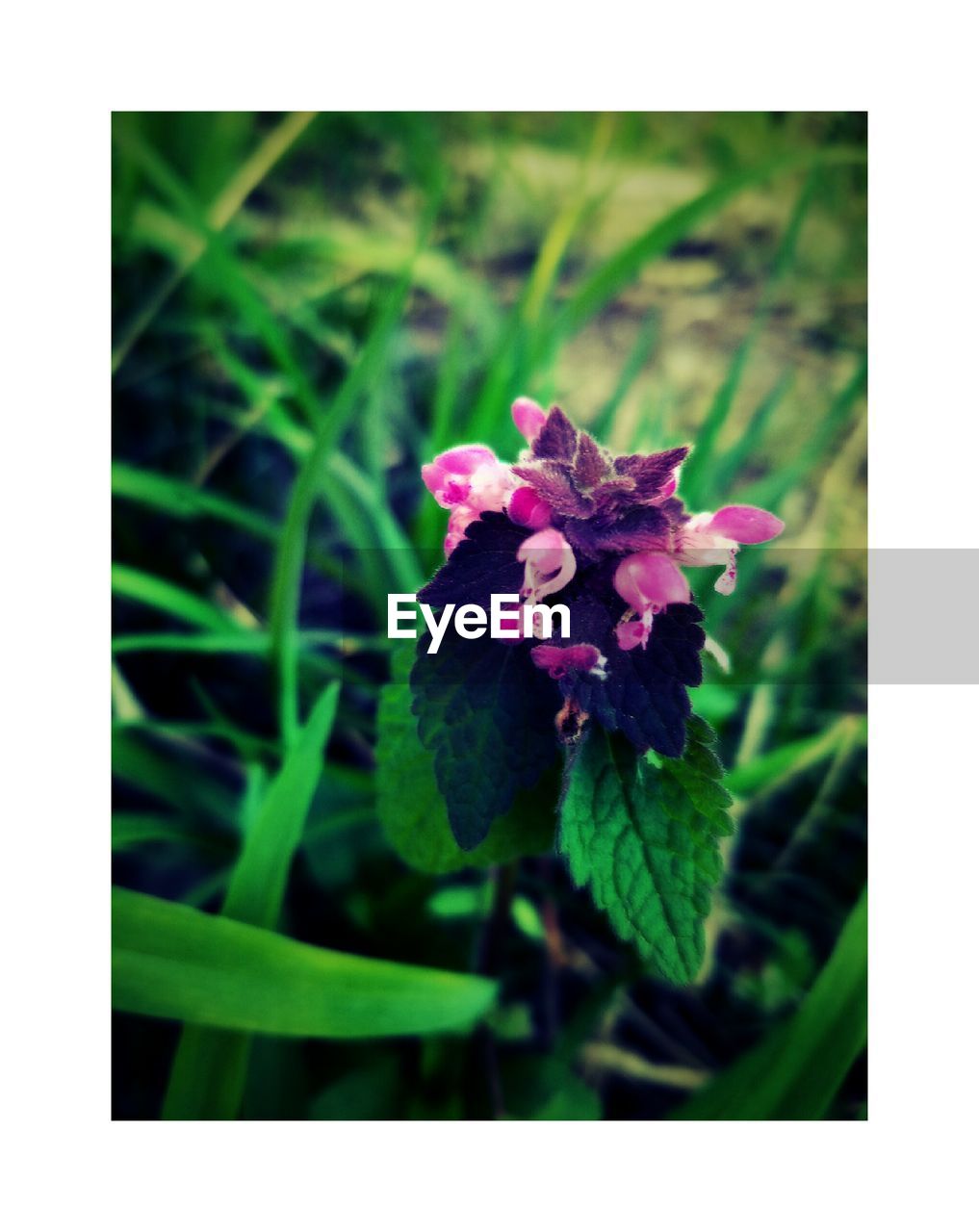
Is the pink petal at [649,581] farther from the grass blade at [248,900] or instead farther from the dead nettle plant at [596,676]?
the grass blade at [248,900]

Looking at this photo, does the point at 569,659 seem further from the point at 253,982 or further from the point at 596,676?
the point at 253,982

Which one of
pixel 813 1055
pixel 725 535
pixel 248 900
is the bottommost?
pixel 813 1055

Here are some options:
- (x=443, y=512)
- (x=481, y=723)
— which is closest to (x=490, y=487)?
(x=481, y=723)

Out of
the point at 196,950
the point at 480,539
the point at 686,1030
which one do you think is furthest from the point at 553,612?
the point at 686,1030

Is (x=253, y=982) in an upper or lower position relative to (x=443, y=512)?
lower
